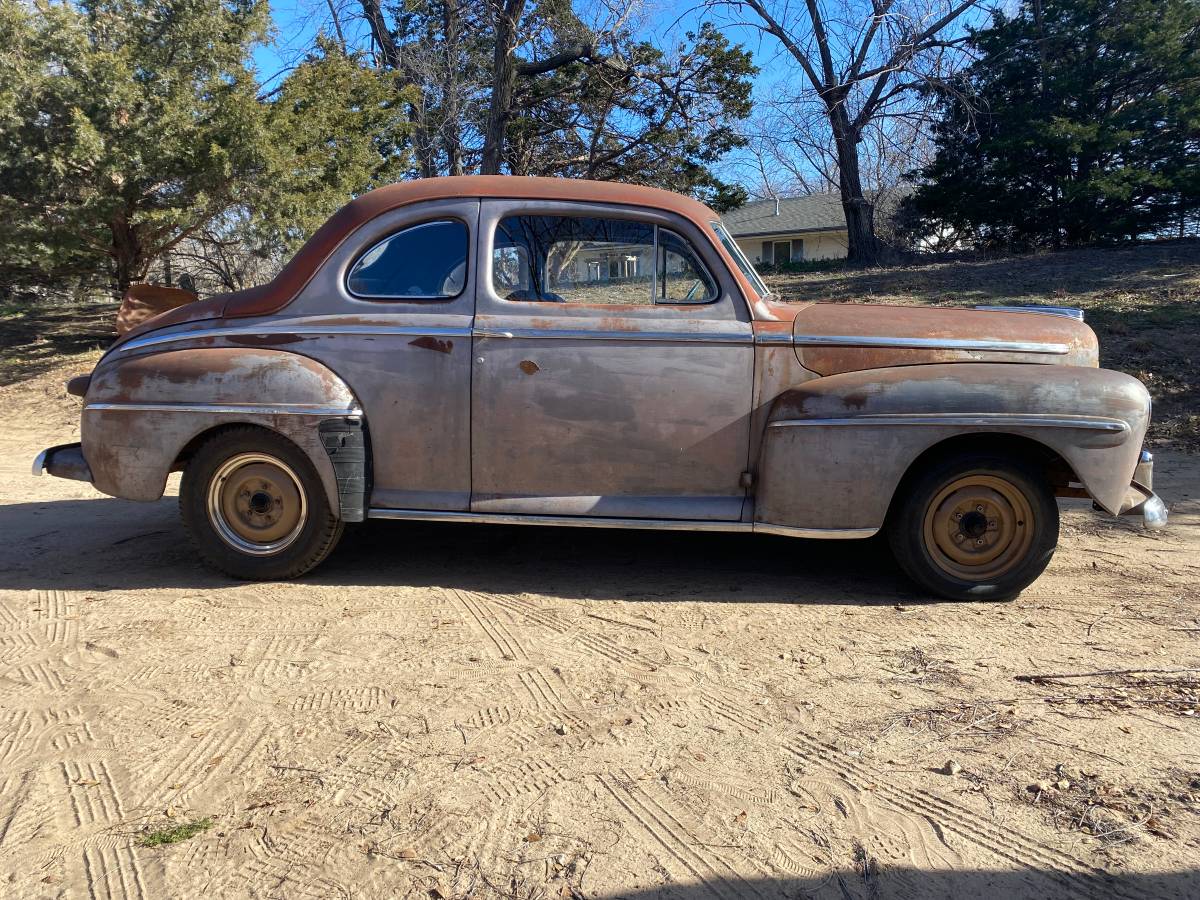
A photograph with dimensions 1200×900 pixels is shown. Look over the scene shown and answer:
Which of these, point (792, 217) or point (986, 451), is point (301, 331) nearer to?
point (986, 451)

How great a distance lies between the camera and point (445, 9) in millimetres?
16828

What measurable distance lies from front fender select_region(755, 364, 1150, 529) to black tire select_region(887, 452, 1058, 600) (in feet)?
0.52

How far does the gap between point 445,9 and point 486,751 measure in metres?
17.0

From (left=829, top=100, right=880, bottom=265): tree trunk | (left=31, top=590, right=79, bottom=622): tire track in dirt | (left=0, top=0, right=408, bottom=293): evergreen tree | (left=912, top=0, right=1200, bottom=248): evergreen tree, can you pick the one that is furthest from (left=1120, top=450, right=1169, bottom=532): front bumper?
(left=829, top=100, right=880, bottom=265): tree trunk

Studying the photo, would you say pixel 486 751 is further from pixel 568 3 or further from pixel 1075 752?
pixel 568 3

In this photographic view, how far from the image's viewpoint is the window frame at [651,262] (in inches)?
170

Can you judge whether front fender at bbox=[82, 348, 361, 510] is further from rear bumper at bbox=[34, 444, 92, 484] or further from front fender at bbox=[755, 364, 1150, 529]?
front fender at bbox=[755, 364, 1150, 529]

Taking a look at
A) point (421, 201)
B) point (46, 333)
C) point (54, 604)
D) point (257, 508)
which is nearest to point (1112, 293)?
point (421, 201)

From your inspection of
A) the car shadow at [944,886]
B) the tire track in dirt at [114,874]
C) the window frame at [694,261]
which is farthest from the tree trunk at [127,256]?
the car shadow at [944,886]

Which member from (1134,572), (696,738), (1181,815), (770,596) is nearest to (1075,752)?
(1181,815)

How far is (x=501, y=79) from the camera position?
14555mm

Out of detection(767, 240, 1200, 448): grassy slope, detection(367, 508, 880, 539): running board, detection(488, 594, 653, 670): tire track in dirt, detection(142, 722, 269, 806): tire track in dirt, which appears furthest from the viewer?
detection(767, 240, 1200, 448): grassy slope

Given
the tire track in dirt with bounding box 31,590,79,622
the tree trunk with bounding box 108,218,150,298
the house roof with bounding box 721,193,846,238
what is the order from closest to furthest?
the tire track in dirt with bounding box 31,590,79,622
the tree trunk with bounding box 108,218,150,298
the house roof with bounding box 721,193,846,238

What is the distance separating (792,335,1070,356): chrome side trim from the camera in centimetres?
424
